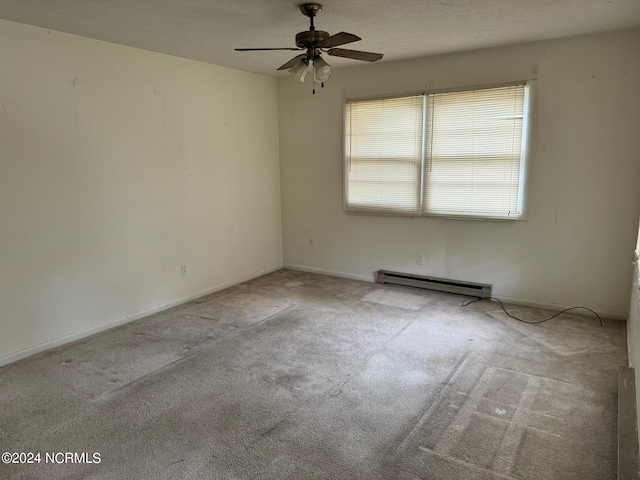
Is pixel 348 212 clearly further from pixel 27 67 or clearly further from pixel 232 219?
pixel 27 67

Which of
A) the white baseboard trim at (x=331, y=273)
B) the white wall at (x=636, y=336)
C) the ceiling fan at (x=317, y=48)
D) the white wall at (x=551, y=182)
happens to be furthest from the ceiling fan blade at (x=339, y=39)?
the white baseboard trim at (x=331, y=273)

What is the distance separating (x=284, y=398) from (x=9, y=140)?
8.97ft

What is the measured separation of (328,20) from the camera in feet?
10.4

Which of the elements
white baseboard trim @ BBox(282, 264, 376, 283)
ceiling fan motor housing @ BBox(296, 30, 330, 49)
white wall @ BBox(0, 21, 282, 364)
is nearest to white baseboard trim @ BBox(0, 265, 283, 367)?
white wall @ BBox(0, 21, 282, 364)

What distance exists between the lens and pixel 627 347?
3340 mm

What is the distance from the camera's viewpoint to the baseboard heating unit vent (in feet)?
14.9

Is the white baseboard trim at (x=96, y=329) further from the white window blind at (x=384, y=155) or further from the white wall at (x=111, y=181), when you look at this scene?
the white window blind at (x=384, y=155)

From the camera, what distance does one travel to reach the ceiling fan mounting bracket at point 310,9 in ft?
9.20

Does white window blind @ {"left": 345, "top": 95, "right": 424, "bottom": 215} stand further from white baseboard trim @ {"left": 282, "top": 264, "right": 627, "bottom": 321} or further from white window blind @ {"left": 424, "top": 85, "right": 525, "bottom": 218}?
white baseboard trim @ {"left": 282, "top": 264, "right": 627, "bottom": 321}

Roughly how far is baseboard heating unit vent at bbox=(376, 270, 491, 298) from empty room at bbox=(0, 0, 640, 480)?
0.03m

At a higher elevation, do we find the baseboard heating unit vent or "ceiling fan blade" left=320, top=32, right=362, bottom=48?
"ceiling fan blade" left=320, top=32, right=362, bottom=48

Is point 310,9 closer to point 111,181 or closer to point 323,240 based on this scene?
point 111,181

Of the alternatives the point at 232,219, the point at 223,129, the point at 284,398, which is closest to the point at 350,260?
the point at 232,219

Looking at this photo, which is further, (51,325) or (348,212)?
(348,212)
